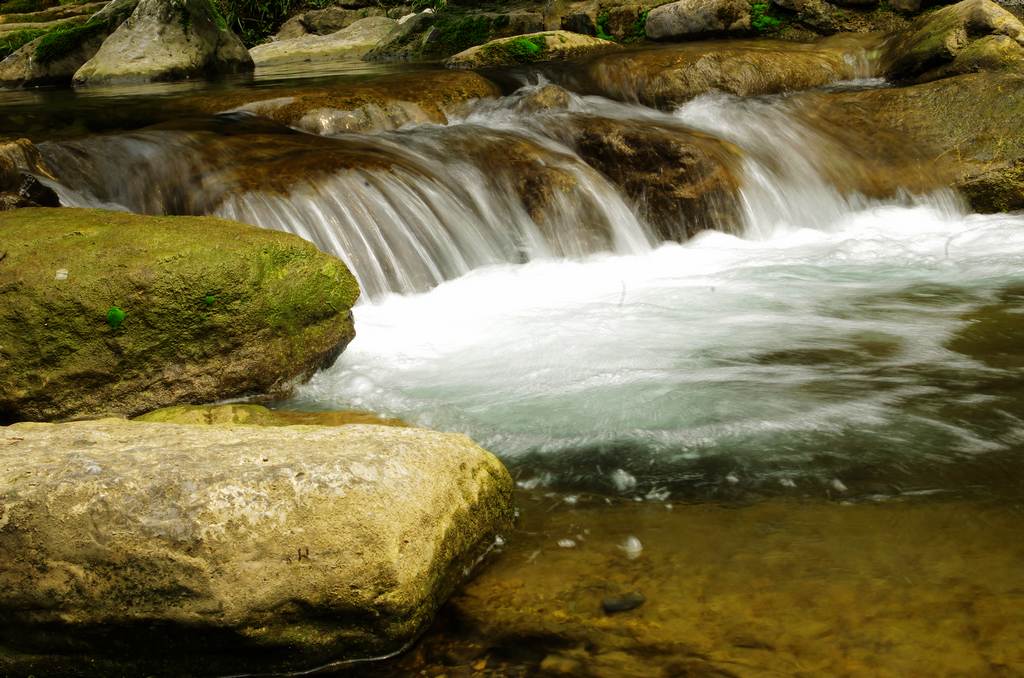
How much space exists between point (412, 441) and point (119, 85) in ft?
50.2

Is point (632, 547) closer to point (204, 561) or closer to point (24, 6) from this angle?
point (204, 561)

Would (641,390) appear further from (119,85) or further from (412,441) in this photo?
(119,85)

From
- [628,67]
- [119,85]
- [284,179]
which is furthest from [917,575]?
[119,85]

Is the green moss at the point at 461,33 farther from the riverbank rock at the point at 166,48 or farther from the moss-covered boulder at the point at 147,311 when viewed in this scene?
the moss-covered boulder at the point at 147,311

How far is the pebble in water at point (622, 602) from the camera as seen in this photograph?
2883 millimetres

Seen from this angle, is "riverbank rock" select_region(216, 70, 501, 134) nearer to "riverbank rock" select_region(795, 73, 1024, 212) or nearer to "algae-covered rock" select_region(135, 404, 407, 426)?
"riverbank rock" select_region(795, 73, 1024, 212)

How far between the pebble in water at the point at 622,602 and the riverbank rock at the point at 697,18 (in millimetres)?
12048

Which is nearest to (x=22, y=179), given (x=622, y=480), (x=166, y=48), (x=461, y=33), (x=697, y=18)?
(x=622, y=480)

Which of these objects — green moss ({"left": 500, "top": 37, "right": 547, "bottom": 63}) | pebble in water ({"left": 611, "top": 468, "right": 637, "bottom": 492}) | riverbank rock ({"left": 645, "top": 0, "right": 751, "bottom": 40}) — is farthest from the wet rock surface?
riverbank rock ({"left": 645, "top": 0, "right": 751, "bottom": 40})

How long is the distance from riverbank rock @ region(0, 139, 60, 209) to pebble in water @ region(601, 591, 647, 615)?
5150 millimetres

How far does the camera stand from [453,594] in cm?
304

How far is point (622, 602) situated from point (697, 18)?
1230 centimetres

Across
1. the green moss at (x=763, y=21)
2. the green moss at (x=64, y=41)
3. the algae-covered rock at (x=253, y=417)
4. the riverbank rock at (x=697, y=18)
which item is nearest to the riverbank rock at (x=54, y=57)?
the green moss at (x=64, y=41)

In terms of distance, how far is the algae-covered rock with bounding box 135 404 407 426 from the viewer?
4.35 metres
